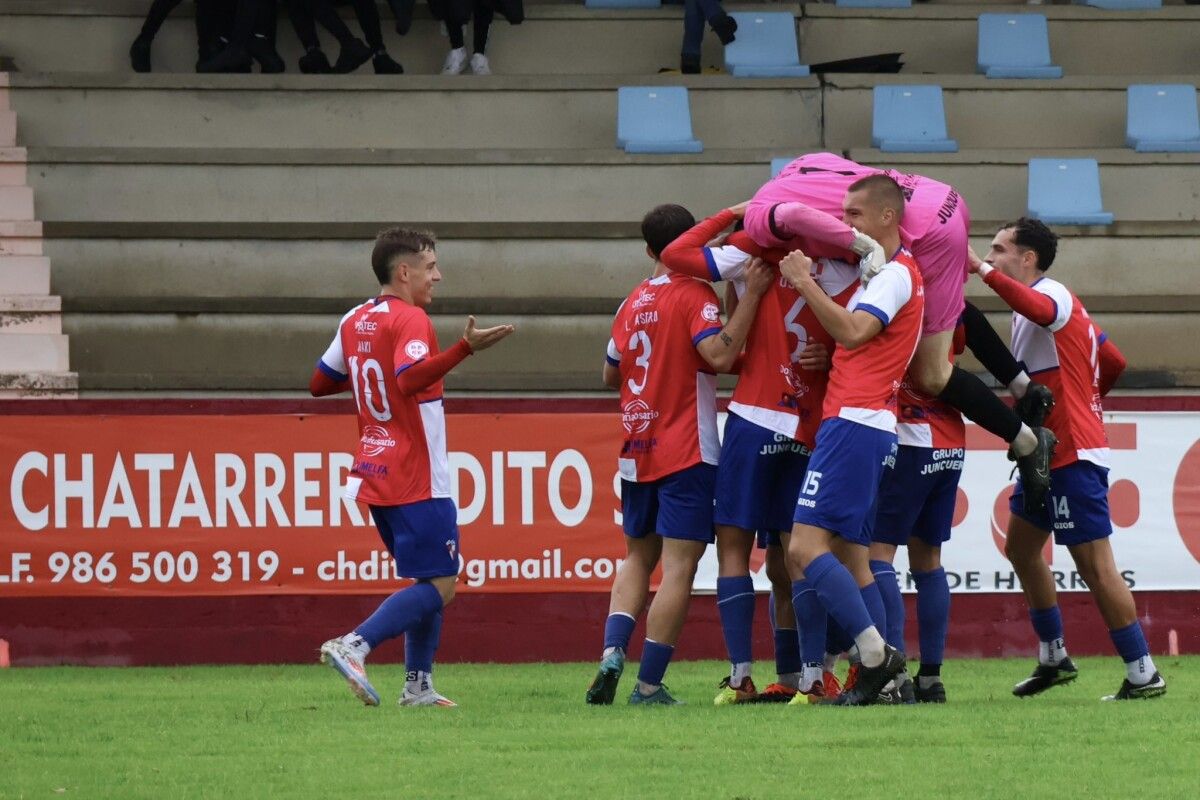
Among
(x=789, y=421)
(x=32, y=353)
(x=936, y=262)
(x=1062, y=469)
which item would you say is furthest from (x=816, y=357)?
(x=32, y=353)

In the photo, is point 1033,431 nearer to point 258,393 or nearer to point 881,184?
point 881,184

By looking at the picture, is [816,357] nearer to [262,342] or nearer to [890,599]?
[890,599]

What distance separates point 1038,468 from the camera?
771 centimetres

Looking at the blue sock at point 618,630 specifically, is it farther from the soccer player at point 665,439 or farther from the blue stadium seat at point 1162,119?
the blue stadium seat at point 1162,119

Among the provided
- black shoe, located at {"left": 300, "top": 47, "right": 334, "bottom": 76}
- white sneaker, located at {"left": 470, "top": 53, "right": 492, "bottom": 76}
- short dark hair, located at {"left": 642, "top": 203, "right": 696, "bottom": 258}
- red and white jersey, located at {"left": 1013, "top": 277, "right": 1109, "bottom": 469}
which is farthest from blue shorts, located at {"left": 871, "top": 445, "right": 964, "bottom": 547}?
black shoe, located at {"left": 300, "top": 47, "right": 334, "bottom": 76}

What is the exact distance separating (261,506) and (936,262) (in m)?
4.45

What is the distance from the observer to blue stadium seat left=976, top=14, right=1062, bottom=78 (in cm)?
1582

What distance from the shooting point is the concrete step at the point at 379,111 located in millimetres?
14750

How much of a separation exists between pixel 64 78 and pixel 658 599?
29.7ft

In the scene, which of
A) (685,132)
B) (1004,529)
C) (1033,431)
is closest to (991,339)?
(1033,431)

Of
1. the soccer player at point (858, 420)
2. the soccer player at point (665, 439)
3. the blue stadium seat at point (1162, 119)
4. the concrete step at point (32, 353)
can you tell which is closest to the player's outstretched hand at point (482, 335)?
→ the soccer player at point (665, 439)

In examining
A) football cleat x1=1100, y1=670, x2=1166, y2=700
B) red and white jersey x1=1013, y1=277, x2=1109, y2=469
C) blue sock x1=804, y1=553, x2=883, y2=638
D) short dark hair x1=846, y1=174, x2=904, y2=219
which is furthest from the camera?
red and white jersey x1=1013, y1=277, x2=1109, y2=469

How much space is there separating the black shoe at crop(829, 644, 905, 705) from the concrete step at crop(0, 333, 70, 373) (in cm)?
757

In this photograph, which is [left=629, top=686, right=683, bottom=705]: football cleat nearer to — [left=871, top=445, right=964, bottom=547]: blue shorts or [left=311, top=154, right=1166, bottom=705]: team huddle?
[left=311, top=154, right=1166, bottom=705]: team huddle
